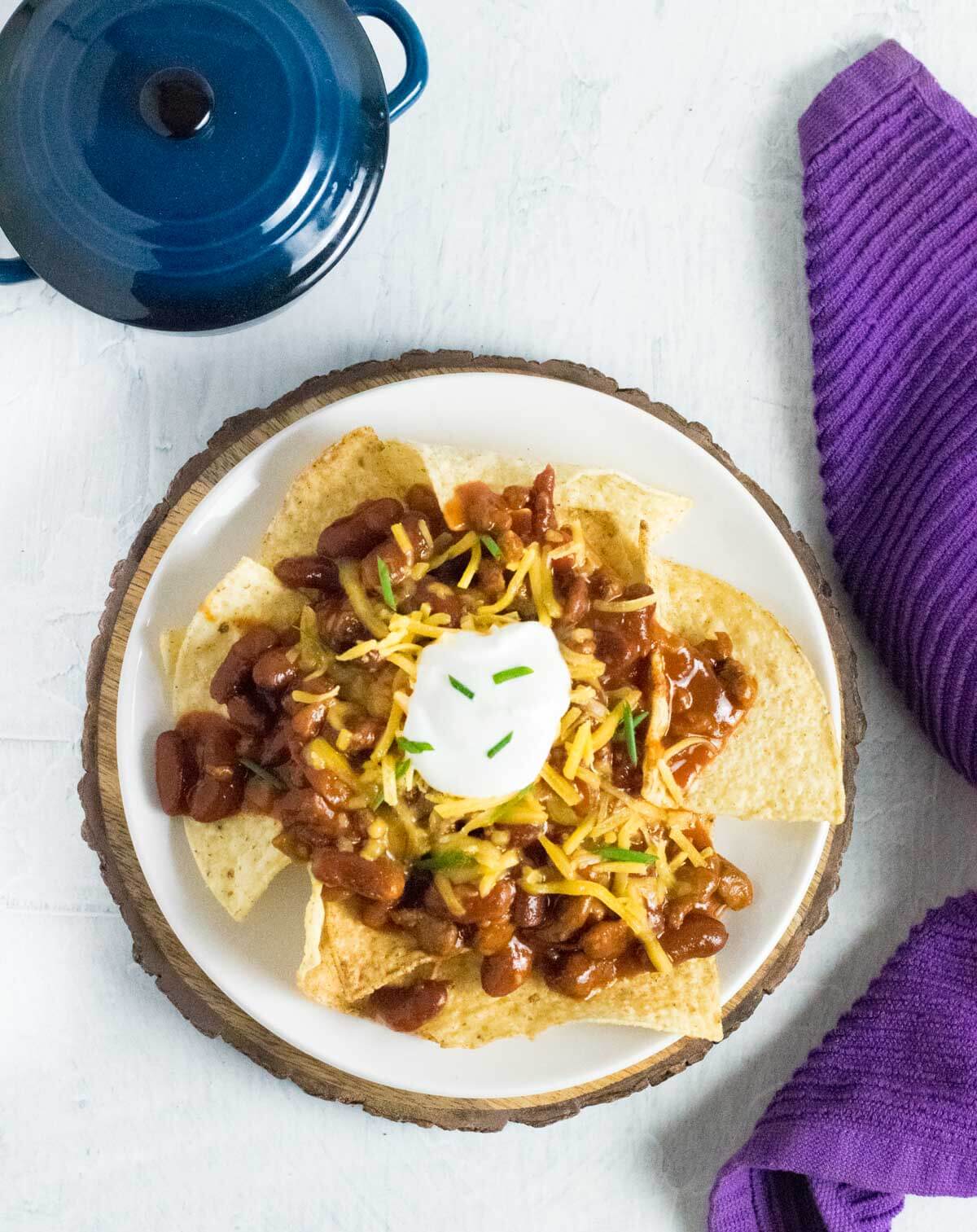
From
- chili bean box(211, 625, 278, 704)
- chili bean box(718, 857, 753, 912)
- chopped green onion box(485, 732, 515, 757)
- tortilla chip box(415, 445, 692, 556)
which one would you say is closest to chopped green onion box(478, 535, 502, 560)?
tortilla chip box(415, 445, 692, 556)

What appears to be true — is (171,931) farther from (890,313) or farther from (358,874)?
(890,313)

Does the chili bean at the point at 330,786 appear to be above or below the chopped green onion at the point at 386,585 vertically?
below

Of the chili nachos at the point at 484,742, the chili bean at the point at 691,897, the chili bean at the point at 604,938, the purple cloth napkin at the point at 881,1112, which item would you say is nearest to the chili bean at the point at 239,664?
the chili nachos at the point at 484,742

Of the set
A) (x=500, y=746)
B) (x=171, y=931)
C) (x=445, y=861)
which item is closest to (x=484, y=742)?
(x=500, y=746)

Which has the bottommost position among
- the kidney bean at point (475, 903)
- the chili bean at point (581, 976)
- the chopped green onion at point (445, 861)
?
the chili bean at point (581, 976)

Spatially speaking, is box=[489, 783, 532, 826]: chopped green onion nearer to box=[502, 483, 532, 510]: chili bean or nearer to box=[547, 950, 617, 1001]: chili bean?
box=[547, 950, 617, 1001]: chili bean

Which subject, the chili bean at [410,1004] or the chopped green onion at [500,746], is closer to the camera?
the chopped green onion at [500,746]

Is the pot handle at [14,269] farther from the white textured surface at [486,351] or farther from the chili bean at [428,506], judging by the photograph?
the chili bean at [428,506]
